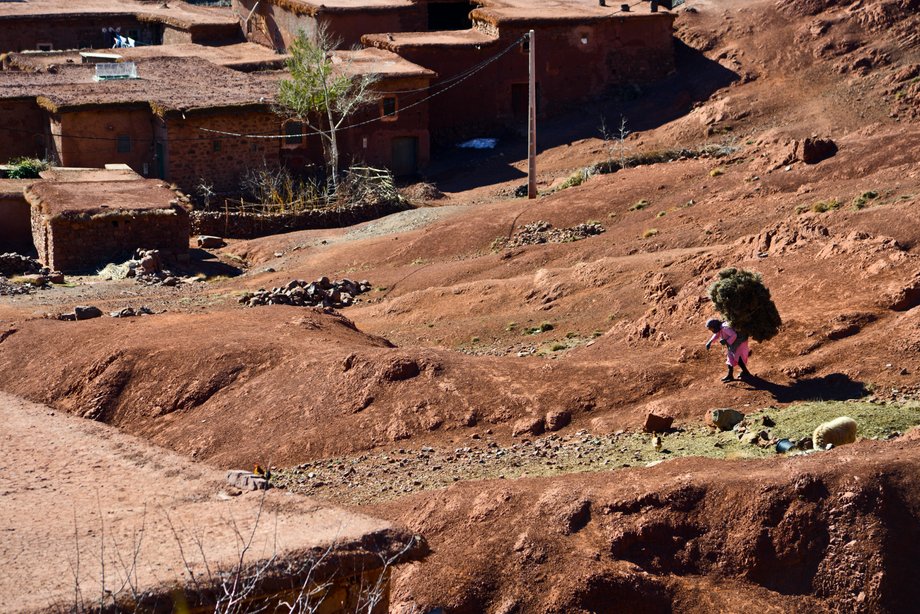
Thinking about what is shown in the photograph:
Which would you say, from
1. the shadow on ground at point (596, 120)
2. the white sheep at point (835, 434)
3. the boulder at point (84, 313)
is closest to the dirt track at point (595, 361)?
the white sheep at point (835, 434)

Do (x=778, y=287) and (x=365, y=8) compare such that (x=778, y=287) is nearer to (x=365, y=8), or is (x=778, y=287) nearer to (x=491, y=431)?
(x=491, y=431)

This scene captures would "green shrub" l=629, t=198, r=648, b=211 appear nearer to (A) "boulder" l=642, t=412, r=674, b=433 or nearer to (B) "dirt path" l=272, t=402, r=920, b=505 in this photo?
(B) "dirt path" l=272, t=402, r=920, b=505

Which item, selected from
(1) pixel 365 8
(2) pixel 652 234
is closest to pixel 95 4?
(1) pixel 365 8

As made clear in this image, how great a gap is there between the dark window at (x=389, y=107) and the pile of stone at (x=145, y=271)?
10.8 metres

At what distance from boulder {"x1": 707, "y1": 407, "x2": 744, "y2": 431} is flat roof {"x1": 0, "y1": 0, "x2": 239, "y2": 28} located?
126ft

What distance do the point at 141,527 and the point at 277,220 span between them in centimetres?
2629

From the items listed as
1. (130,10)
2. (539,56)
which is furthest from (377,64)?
(130,10)

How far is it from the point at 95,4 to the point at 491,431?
1680 inches

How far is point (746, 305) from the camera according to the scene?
1558cm

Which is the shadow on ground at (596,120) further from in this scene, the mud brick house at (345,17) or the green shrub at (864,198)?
the green shrub at (864,198)

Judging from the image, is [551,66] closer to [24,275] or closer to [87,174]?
[87,174]

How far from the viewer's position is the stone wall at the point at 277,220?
3353cm

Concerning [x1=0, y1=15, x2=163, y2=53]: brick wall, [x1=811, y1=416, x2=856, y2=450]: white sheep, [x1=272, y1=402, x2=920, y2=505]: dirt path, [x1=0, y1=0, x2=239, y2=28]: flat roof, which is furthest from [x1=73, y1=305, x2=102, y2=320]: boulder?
[x1=0, y1=15, x2=163, y2=53]: brick wall

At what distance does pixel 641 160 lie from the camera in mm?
33906
